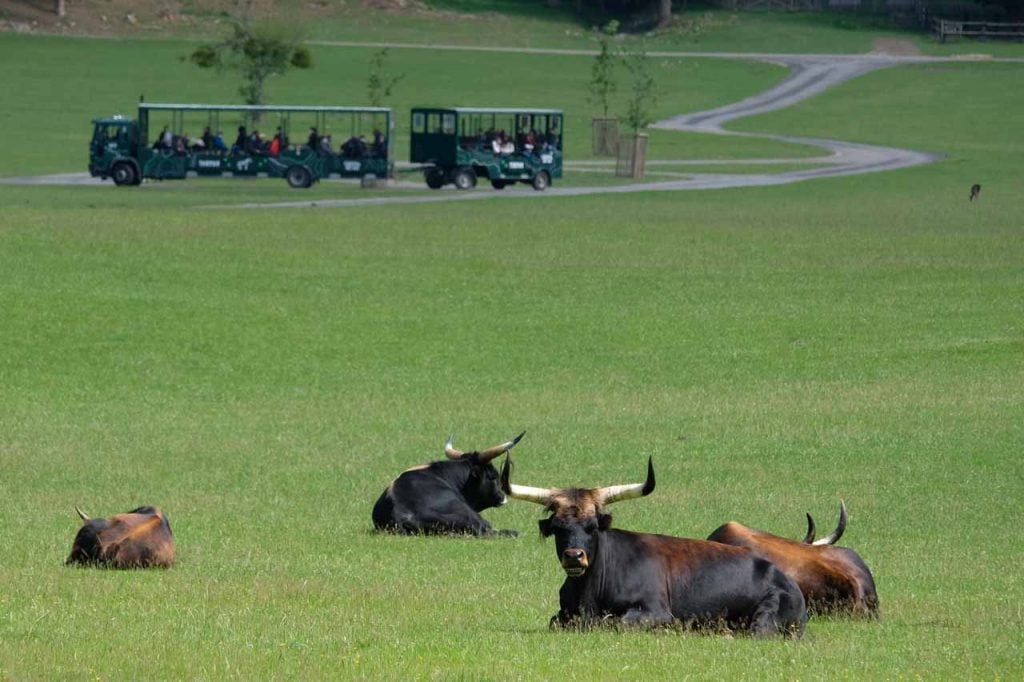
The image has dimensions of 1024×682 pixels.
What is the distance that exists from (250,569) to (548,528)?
3.44 m

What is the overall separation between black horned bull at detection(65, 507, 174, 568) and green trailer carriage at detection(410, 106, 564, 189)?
48.6 meters

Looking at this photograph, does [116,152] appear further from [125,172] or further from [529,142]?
[529,142]

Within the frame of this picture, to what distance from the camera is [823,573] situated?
1128cm

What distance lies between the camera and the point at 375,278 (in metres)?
36.2

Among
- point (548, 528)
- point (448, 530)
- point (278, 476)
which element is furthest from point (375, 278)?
point (548, 528)

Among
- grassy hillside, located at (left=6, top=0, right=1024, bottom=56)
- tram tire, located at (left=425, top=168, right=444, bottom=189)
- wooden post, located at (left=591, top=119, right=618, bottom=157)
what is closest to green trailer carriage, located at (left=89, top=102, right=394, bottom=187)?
tram tire, located at (left=425, top=168, right=444, bottom=189)

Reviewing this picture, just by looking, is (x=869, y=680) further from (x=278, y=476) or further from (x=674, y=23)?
(x=674, y=23)

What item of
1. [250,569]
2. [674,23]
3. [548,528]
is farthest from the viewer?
[674,23]

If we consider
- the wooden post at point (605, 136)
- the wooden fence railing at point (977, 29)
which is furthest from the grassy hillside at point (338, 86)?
the wooden fence railing at point (977, 29)

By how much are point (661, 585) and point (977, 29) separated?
382ft

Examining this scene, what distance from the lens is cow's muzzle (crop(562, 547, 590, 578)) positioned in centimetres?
988

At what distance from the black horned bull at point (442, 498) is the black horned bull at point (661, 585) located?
4.50 metres

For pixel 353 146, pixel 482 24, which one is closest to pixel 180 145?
pixel 353 146

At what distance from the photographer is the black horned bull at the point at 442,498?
598 inches
